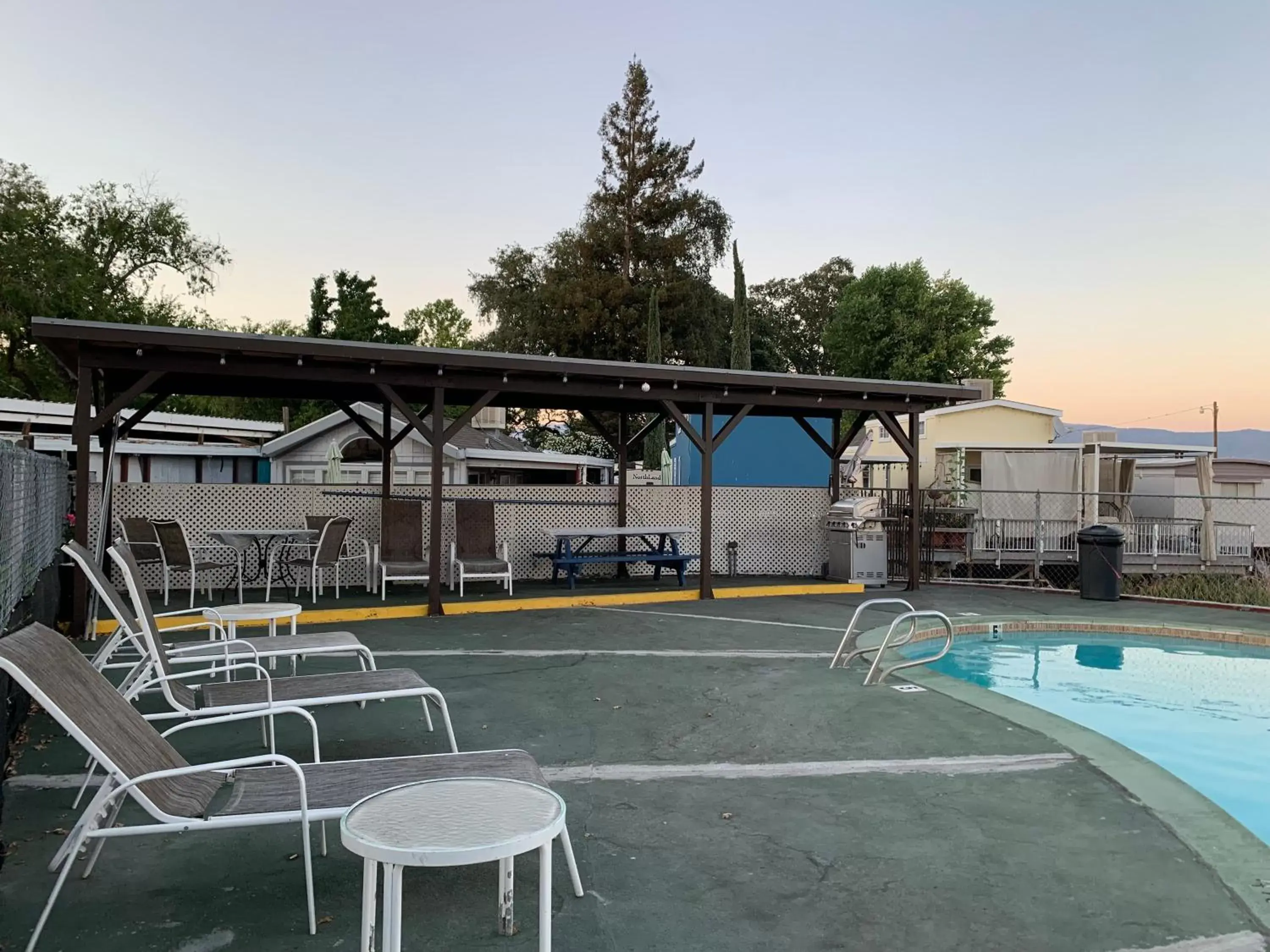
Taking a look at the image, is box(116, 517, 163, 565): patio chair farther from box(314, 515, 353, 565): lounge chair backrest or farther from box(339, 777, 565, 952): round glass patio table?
box(339, 777, 565, 952): round glass patio table

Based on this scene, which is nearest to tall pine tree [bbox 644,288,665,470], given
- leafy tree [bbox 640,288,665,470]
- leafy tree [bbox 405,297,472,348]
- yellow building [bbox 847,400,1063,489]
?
leafy tree [bbox 640,288,665,470]

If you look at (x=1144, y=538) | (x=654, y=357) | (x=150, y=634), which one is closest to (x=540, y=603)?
(x=150, y=634)

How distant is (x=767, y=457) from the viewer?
859 inches

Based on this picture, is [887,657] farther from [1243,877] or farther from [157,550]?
[157,550]

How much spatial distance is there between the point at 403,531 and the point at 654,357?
68.3 feet

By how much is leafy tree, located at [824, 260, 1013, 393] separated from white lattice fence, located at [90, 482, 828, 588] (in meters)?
26.2

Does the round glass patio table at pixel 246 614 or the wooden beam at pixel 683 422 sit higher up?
the wooden beam at pixel 683 422

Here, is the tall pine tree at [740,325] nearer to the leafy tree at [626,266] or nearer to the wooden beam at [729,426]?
the leafy tree at [626,266]

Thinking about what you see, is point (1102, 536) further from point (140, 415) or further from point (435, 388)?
point (140, 415)

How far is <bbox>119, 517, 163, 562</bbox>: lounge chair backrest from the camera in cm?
923

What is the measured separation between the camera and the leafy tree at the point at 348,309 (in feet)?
120

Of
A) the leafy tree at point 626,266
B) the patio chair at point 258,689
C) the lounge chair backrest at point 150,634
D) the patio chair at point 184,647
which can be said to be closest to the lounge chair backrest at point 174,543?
the patio chair at point 184,647

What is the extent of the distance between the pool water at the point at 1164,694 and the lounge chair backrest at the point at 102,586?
571 centimetres

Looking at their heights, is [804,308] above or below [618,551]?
above
